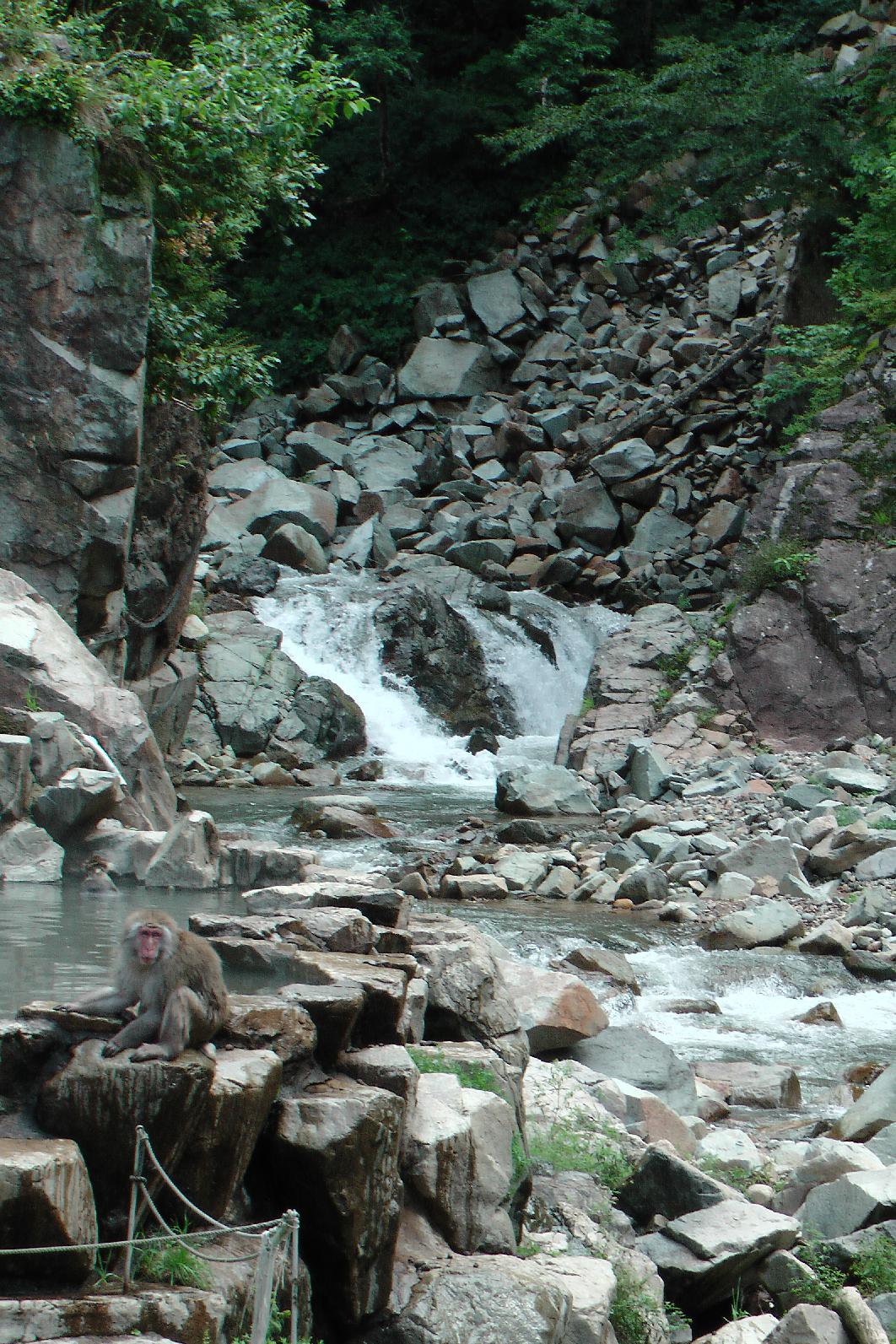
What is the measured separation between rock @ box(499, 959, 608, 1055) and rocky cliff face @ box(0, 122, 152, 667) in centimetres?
589

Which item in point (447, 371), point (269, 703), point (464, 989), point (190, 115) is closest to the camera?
point (464, 989)

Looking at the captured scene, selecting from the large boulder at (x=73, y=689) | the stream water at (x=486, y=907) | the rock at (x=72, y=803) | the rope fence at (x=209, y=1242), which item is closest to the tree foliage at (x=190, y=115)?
the large boulder at (x=73, y=689)

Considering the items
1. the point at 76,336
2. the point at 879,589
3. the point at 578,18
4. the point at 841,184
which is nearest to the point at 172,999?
the point at 76,336

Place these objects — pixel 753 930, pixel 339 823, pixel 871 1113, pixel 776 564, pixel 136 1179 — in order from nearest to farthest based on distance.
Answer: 1. pixel 136 1179
2. pixel 871 1113
3. pixel 753 930
4. pixel 339 823
5. pixel 776 564

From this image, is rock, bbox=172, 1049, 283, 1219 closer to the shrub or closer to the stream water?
the stream water

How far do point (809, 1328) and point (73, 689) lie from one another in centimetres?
618

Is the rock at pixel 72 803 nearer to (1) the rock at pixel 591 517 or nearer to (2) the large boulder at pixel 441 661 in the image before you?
(2) the large boulder at pixel 441 661

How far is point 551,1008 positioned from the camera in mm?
6730

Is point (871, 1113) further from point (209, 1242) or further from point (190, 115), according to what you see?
point (190, 115)

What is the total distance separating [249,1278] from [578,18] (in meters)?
29.5

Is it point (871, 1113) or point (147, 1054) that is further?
point (871, 1113)

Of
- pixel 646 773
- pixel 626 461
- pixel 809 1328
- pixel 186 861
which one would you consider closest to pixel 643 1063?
pixel 809 1328

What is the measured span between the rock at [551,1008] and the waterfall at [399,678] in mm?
10056

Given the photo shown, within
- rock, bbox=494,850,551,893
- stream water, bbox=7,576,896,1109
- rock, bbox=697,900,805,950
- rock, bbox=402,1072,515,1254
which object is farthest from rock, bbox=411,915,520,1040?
rock, bbox=494,850,551,893
